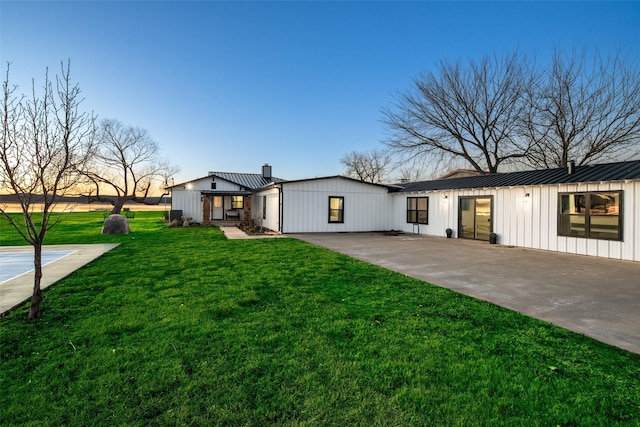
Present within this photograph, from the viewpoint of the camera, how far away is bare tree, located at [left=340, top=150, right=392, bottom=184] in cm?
3894

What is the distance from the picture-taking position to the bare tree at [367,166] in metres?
38.9

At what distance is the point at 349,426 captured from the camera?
1.92 m

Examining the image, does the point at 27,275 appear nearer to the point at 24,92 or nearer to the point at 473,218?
the point at 24,92

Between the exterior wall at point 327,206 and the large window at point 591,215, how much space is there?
836 cm

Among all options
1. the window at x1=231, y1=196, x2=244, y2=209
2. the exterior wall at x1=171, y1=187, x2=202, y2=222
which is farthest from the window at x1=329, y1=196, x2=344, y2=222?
the exterior wall at x1=171, y1=187, x2=202, y2=222

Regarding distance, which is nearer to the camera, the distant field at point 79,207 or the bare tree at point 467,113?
the distant field at point 79,207

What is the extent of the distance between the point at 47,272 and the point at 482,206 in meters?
13.5

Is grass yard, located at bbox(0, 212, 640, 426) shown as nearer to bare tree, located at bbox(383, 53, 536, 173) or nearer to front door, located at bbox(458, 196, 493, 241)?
front door, located at bbox(458, 196, 493, 241)

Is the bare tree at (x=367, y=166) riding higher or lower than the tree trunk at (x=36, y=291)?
higher

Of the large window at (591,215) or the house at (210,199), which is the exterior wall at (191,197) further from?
the large window at (591,215)

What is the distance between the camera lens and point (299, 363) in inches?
105

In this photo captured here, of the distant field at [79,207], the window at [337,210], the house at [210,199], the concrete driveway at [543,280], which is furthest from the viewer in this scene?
the house at [210,199]

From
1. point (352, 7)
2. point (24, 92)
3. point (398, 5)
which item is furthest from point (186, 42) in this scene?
point (24, 92)

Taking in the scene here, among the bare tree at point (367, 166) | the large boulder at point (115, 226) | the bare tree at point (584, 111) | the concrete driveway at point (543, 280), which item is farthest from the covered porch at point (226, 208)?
the bare tree at point (367, 166)
